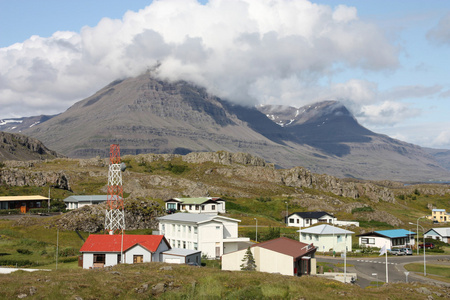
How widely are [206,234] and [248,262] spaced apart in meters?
18.6

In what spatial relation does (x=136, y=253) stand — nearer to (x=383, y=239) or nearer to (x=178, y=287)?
(x=178, y=287)

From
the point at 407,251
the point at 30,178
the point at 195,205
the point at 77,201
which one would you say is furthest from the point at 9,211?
the point at 407,251

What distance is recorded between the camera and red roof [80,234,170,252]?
182ft

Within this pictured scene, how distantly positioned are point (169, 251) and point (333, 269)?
74.4 feet

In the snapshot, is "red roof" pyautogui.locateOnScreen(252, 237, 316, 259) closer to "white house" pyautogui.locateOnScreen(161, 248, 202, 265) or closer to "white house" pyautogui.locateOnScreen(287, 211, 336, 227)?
"white house" pyautogui.locateOnScreen(161, 248, 202, 265)

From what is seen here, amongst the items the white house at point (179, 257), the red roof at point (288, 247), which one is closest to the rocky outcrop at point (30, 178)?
the white house at point (179, 257)

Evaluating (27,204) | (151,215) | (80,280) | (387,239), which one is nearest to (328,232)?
(387,239)

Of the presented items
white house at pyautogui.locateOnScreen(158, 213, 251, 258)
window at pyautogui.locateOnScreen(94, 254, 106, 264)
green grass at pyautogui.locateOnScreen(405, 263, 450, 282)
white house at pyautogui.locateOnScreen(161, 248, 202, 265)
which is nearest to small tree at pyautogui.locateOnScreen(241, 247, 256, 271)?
white house at pyautogui.locateOnScreen(161, 248, 202, 265)

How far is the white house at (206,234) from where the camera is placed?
229ft

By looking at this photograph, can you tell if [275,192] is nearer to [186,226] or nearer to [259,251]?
[186,226]

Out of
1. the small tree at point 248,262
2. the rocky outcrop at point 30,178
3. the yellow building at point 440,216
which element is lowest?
the yellow building at point 440,216

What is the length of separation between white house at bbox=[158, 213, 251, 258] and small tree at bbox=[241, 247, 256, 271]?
57.2 ft

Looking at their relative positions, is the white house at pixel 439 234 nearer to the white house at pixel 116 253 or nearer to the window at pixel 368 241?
the window at pixel 368 241

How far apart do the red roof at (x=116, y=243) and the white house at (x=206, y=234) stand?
12.7 meters
